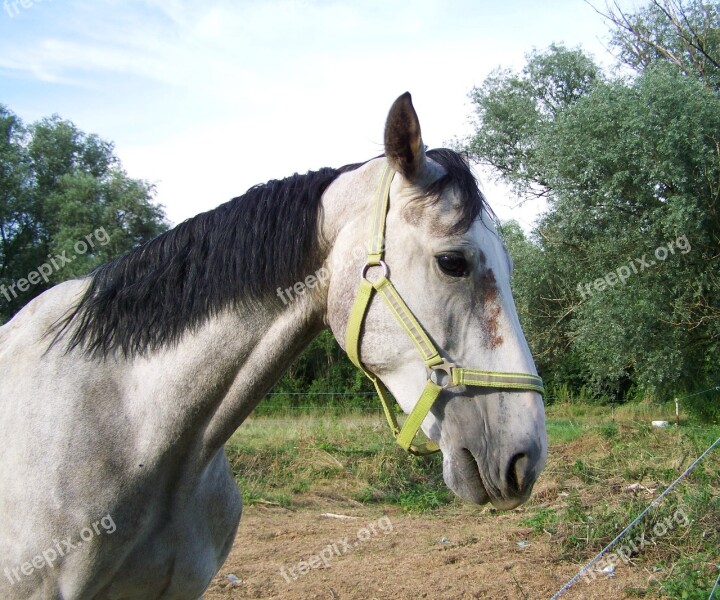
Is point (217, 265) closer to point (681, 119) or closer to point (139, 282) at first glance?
point (139, 282)

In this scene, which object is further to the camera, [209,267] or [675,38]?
[675,38]

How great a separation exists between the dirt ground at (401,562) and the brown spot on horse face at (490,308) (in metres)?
4.01

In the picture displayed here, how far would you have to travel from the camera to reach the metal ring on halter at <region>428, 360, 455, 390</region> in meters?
1.71

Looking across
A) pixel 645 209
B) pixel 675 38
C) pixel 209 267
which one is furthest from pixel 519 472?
pixel 675 38

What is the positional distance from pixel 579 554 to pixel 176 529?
489 centimetres

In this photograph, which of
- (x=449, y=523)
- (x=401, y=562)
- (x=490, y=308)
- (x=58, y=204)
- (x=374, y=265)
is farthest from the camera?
(x=58, y=204)

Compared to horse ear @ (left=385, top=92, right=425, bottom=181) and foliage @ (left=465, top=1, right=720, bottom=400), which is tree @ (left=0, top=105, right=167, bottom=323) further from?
horse ear @ (left=385, top=92, right=425, bottom=181)

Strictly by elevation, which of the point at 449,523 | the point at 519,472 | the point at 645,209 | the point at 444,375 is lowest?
the point at 449,523

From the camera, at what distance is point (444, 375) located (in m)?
1.72

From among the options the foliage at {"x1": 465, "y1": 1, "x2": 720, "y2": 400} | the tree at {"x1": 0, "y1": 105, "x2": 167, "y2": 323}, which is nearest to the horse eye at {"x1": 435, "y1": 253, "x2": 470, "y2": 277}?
the foliage at {"x1": 465, "y1": 1, "x2": 720, "y2": 400}

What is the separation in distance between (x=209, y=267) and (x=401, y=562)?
5025 mm

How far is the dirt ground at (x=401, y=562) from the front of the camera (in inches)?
206

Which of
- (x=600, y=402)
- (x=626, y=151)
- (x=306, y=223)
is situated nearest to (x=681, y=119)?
(x=626, y=151)

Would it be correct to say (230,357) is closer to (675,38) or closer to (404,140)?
(404,140)
